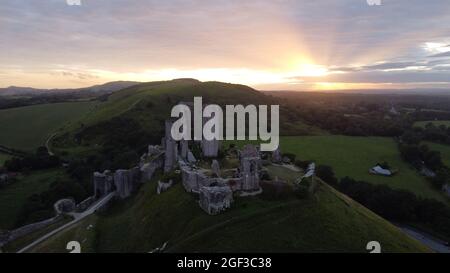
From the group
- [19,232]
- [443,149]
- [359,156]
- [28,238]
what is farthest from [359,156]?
[19,232]

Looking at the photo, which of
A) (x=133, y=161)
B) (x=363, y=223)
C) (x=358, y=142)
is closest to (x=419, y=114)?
(x=358, y=142)

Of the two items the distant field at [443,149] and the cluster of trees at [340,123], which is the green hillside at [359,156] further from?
the distant field at [443,149]

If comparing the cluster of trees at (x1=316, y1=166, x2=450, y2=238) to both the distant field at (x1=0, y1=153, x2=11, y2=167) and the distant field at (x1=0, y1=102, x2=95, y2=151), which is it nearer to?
the distant field at (x1=0, y1=153, x2=11, y2=167)

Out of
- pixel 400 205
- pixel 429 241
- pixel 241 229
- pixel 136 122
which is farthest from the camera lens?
pixel 136 122

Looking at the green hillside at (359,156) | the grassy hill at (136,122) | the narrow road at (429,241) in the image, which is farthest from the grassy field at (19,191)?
the narrow road at (429,241)

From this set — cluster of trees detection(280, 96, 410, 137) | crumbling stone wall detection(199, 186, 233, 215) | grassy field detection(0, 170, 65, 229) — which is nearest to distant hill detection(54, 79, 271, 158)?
grassy field detection(0, 170, 65, 229)

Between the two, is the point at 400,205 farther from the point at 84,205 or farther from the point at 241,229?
the point at 84,205
